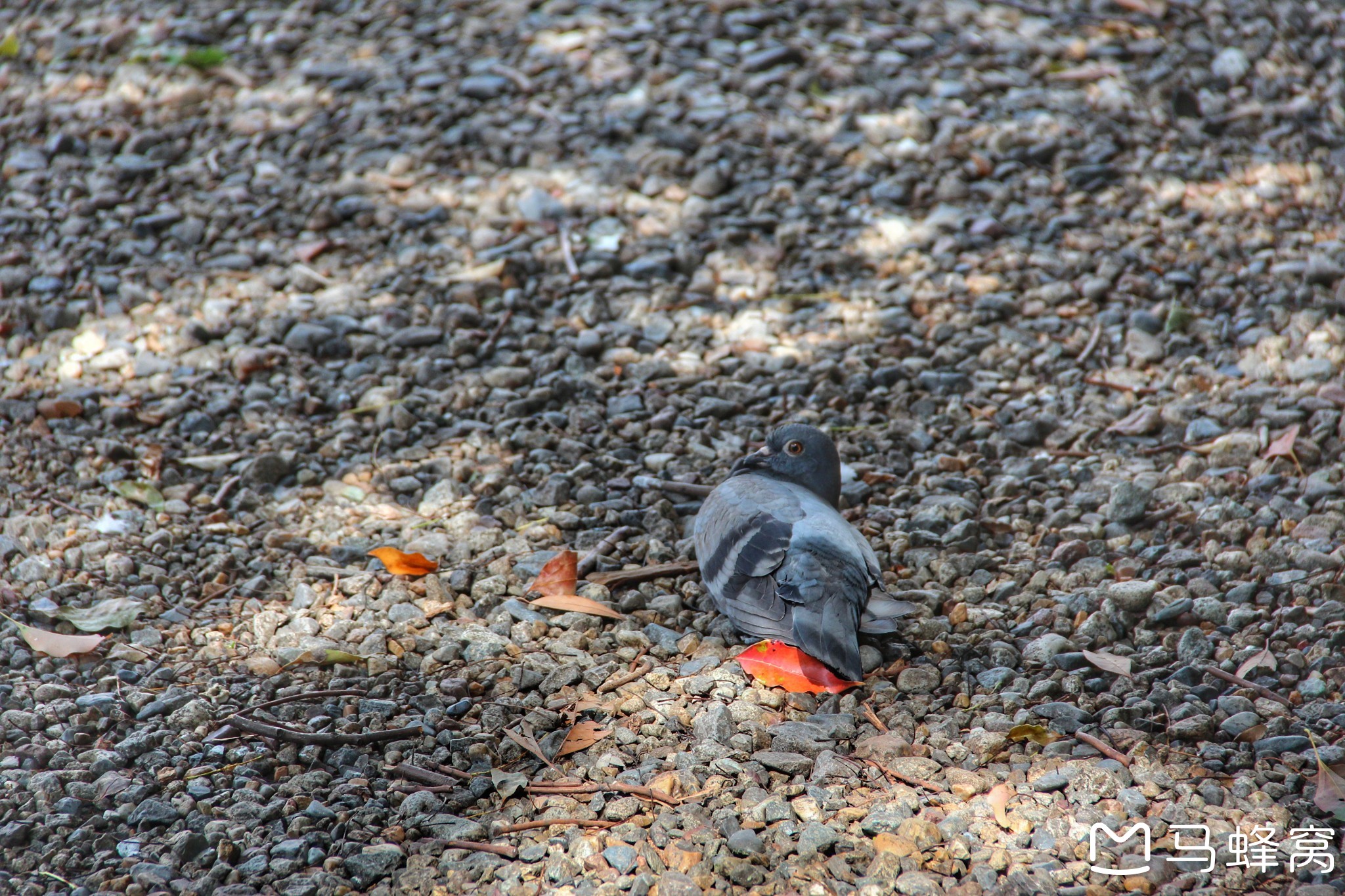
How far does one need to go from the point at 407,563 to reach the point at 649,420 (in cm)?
124

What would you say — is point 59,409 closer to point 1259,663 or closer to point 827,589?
point 827,589

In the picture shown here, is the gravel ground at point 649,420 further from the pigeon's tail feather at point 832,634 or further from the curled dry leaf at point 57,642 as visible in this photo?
the pigeon's tail feather at point 832,634

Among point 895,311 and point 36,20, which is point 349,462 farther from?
point 36,20

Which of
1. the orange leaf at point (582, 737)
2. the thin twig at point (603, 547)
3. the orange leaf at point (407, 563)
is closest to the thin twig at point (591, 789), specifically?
the orange leaf at point (582, 737)

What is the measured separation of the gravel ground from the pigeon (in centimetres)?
17

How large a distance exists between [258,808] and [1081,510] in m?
2.98

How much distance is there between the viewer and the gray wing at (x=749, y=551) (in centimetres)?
346

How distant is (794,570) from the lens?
3.46 meters

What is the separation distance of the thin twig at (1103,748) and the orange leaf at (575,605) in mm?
1470

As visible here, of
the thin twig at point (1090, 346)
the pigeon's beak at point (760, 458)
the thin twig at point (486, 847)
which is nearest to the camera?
the thin twig at point (486, 847)

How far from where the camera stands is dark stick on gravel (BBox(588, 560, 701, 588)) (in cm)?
382

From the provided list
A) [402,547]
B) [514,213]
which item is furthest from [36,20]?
[402,547]

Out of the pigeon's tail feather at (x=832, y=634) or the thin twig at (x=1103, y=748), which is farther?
the pigeon's tail feather at (x=832, y=634)

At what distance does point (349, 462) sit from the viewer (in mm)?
4406
